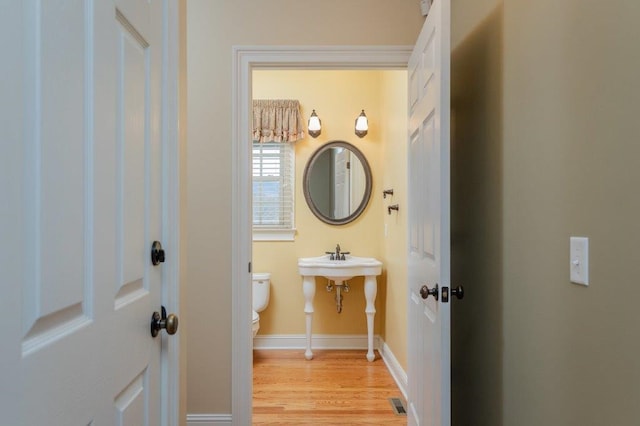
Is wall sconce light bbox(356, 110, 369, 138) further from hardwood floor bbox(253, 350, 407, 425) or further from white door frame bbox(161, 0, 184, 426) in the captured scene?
white door frame bbox(161, 0, 184, 426)

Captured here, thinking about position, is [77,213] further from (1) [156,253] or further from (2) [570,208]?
(2) [570,208]

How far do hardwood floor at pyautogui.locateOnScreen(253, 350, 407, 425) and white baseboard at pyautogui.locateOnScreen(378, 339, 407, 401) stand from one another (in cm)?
4

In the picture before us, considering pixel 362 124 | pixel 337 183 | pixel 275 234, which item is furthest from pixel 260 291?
pixel 362 124

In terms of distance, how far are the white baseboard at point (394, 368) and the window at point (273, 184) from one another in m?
1.30

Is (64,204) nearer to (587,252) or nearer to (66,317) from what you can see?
(66,317)

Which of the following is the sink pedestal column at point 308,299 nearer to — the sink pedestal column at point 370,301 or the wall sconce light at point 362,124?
the sink pedestal column at point 370,301

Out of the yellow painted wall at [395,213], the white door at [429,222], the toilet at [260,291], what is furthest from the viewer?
the toilet at [260,291]

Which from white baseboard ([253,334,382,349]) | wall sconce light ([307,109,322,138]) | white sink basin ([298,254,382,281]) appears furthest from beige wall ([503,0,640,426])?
white baseboard ([253,334,382,349])

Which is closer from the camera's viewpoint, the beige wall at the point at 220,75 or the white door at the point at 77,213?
the white door at the point at 77,213

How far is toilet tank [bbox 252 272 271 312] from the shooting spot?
3.68 metres

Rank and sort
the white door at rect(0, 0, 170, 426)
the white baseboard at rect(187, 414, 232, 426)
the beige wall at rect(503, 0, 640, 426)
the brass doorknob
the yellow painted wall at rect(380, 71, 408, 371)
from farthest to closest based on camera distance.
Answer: the yellow painted wall at rect(380, 71, 408, 371) < the white baseboard at rect(187, 414, 232, 426) < the brass doorknob < the beige wall at rect(503, 0, 640, 426) < the white door at rect(0, 0, 170, 426)

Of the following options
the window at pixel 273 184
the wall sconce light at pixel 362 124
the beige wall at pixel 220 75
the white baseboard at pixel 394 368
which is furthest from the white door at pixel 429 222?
the window at pixel 273 184

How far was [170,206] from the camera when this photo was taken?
1.23 metres

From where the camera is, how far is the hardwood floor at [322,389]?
2.54m
